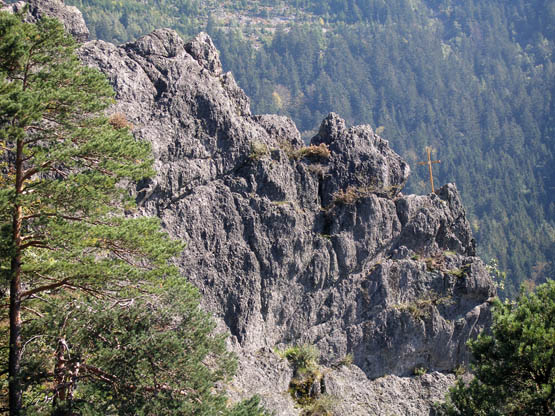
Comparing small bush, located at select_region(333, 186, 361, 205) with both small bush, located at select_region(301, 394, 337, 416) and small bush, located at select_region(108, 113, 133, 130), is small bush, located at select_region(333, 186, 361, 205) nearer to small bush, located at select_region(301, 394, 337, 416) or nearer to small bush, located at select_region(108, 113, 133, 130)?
small bush, located at select_region(301, 394, 337, 416)

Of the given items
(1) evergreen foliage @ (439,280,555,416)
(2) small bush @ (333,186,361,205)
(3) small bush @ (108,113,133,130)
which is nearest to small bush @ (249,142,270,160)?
(2) small bush @ (333,186,361,205)

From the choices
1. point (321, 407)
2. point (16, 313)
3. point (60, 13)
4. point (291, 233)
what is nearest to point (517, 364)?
point (321, 407)

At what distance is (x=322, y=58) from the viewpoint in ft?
469

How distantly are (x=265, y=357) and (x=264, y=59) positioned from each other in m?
117

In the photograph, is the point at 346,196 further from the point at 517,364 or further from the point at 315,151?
the point at 517,364

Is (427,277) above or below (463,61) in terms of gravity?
below

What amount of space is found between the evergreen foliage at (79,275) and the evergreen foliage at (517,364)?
7603 mm

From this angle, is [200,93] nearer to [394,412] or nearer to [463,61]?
[394,412]

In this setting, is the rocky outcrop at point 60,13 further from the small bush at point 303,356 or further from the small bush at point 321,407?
the small bush at point 321,407

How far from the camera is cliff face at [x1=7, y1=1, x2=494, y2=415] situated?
21438 millimetres

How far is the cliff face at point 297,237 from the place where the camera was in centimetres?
2144

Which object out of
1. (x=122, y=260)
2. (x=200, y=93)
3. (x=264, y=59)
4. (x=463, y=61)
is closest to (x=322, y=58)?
(x=264, y=59)

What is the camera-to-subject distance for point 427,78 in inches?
5955

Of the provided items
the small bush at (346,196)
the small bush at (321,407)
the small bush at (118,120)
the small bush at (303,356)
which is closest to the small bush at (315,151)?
the small bush at (346,196)
